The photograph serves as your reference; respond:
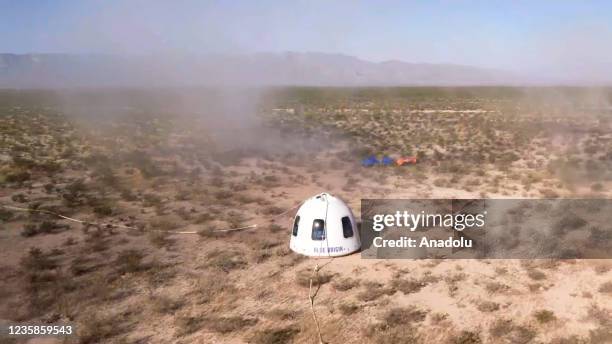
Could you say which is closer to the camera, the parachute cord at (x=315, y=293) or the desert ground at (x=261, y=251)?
the parachute cord at (x=315, y=293)

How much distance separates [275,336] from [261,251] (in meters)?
5.01

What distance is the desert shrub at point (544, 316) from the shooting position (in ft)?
31.9

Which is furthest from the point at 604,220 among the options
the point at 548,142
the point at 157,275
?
the point at 548,142

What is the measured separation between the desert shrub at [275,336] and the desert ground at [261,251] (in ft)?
0.11

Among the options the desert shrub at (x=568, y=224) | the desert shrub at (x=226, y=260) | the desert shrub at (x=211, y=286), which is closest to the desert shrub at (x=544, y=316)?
the desert shrub at (x=568, y=224)

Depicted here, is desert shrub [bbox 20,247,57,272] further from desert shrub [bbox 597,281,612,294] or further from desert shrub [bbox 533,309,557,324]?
desert shrub [bbox 597,281,612,294]

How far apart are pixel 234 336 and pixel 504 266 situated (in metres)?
7.35

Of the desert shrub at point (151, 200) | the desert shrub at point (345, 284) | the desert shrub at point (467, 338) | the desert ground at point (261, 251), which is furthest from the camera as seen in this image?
the desert shrub at point (151, 200)

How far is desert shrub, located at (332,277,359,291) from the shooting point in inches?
451

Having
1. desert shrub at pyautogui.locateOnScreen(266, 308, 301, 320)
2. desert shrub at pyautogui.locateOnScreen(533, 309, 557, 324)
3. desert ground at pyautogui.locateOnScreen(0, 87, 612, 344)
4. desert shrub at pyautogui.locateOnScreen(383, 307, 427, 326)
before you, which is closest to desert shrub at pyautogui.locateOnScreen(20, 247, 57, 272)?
desert ground at pyautogui.locateOnScreen(0, 87, 612, 344)

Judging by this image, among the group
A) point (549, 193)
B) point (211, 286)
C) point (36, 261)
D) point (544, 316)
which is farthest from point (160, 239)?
point (549, 193)

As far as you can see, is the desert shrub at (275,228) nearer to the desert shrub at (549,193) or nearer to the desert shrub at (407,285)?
the desert shrub at (407,285)

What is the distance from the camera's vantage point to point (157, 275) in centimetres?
1251

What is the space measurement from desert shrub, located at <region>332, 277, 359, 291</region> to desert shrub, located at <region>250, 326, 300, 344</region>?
212 cm
